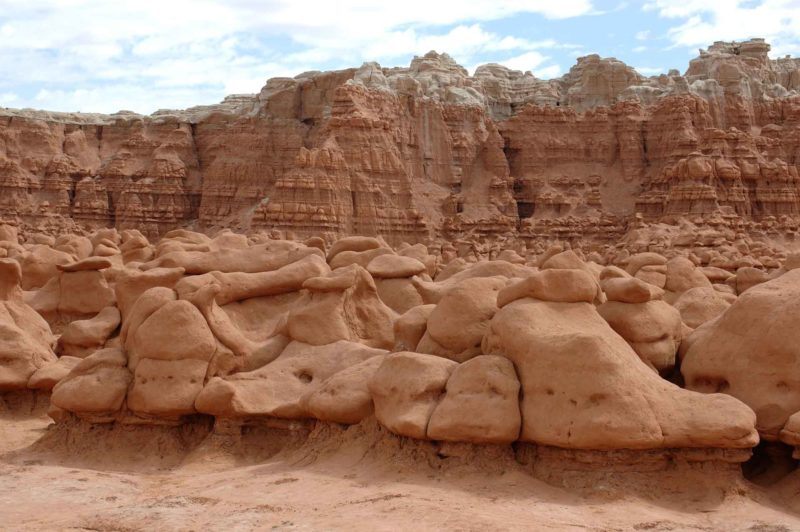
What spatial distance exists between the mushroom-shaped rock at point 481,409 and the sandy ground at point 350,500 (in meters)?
0.23

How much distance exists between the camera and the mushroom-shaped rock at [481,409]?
7.34 meters

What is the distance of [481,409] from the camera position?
24.2 feet

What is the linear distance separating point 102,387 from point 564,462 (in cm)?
429

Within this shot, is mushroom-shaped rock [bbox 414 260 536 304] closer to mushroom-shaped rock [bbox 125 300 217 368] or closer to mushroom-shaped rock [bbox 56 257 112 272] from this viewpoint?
mushroom-shaped rock [bbox 125 300 217 368]

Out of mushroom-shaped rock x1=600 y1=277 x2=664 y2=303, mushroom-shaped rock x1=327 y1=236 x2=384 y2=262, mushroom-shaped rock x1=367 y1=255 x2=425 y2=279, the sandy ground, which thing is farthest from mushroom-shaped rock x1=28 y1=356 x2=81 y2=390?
mushroom-shaped rock x1=600 y1=277 x2=664 y2=303

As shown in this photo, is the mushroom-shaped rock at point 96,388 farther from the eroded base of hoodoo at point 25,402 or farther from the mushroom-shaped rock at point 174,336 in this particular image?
the eroded base of hoodoo at point 25,402

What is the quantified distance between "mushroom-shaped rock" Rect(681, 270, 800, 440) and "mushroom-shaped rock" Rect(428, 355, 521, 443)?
171cm

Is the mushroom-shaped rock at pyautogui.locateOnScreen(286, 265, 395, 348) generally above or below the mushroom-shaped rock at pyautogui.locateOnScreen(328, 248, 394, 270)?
below

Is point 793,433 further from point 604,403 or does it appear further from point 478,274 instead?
point 478,274

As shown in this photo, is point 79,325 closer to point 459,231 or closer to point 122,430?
point 122,430

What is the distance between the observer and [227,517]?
22.1 ft

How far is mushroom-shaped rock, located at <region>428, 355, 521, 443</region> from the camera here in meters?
7.34

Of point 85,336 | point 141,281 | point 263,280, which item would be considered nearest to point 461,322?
point 263,280

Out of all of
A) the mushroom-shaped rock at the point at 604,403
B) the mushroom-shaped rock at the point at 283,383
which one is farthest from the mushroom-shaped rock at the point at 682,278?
the mushroom-shaped rock at the point at 604,403
